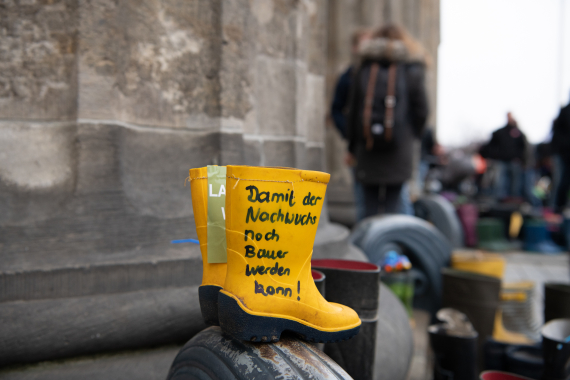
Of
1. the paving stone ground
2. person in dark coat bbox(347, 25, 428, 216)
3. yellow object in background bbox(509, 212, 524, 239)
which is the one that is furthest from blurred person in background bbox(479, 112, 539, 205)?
person in dark coat bbox(347, 25, 428, 216)

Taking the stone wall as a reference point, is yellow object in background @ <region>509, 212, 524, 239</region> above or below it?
below

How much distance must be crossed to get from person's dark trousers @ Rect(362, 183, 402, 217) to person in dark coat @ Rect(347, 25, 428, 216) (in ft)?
0.12

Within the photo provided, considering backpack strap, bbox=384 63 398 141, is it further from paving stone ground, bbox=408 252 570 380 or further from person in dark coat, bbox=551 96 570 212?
person in dark coat, bbox=551 96 570 212

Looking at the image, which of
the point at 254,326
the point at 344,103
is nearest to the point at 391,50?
the point at 344,103

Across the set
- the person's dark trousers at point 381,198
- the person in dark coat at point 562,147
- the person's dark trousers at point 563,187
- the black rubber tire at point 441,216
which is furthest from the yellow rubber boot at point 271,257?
the person's dark trousers at point 563,187

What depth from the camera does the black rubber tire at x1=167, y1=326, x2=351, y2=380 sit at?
84cm

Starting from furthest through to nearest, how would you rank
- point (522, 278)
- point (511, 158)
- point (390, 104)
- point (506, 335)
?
point (511, 158)
point (522, 278)
point (390, 104)
point (506, 335)

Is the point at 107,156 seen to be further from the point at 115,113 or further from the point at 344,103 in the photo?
the point at 344,103

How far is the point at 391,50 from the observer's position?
300 centimetres

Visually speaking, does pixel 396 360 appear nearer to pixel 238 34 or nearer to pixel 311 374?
pixel 311 374

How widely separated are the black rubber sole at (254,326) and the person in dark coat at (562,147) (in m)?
5.86

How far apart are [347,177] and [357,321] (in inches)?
159

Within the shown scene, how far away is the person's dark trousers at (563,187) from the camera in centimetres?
577

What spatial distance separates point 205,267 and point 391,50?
247 cm
